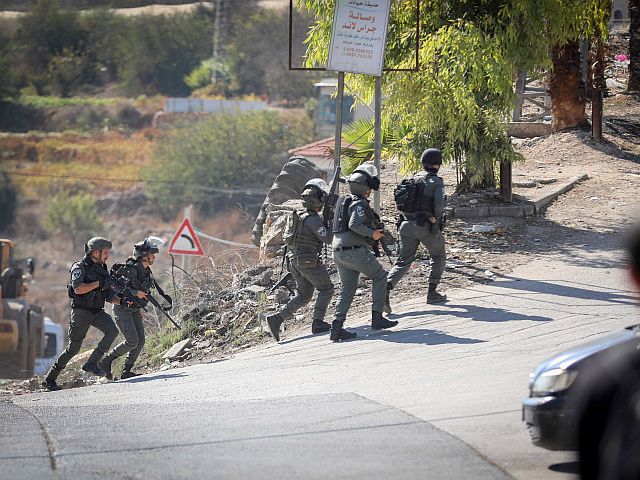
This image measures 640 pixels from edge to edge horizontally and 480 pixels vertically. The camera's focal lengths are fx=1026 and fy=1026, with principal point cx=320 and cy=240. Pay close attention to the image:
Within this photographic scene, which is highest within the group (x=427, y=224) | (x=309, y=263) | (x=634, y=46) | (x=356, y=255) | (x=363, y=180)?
(x=634, y=46)

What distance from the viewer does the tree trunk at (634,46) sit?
23047 millimetres

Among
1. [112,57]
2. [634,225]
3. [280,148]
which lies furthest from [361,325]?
[112,57]

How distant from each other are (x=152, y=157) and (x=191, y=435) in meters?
53.1

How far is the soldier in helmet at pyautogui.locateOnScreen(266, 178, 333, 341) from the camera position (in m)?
11.1

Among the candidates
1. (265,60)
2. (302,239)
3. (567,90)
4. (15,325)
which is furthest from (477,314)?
(265,60)

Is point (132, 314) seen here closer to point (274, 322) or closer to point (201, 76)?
point (274, 322)

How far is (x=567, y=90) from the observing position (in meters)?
20.1

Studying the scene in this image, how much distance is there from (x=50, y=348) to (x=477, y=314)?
55.7 feet

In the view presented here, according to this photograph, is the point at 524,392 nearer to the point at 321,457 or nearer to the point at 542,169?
the point at 321,457

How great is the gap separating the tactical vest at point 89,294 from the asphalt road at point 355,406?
981mm

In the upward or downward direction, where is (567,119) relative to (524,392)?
upward

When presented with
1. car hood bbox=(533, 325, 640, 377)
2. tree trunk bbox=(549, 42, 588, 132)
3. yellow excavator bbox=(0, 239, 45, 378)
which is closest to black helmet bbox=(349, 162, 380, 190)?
car hood bbox=(533, 325, 640, 377)

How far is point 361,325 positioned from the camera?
11453mm

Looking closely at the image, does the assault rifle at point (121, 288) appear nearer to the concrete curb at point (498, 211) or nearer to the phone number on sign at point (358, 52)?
the phone number on sign at point (358, 52)
